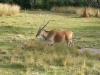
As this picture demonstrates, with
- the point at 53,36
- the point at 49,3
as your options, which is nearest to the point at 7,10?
the point at 53,36

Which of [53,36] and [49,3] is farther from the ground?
[53,36]

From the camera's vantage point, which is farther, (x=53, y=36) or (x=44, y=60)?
(x=53, y=36)

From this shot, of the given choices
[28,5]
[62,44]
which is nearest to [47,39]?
[62,44]

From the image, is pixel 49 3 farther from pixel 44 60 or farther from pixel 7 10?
pixel 44 60

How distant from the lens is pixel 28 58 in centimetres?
1034

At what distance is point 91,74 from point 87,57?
93.7 inches

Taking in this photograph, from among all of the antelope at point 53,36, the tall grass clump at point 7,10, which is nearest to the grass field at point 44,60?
the antelope at point 53,36

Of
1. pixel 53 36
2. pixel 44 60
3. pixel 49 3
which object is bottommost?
pixel 49 3

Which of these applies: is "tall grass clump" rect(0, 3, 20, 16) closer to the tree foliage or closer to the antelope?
the antelope

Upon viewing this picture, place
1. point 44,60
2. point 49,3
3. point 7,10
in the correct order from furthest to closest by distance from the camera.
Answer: point 49,3 → point 7,10 → point 44,60

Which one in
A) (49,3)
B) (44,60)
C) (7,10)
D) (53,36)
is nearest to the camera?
(44,60)

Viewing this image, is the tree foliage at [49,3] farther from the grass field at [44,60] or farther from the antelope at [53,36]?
→ the antelope at [53,36]

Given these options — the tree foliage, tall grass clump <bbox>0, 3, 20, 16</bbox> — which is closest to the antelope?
tall grass clump <bbox>0, 3, 20, 16</bbox>

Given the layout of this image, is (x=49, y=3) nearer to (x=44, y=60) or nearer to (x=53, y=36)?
(x=53, y=36)
